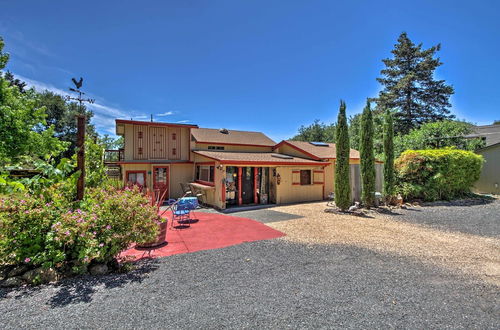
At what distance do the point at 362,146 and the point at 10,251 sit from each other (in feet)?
38.8

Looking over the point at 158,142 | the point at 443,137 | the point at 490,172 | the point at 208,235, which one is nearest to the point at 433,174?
the point at 490,172

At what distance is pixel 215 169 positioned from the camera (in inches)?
441

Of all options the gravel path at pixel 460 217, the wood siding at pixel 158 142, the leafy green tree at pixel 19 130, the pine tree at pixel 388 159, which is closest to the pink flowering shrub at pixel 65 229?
the leafy green tree at pixel 19 130

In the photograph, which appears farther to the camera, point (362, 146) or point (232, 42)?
point (232, 42)

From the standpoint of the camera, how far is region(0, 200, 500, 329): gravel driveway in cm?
278

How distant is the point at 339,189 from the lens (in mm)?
10344

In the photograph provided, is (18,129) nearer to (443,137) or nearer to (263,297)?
(263,297)

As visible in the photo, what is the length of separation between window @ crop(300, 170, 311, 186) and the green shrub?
4823mm

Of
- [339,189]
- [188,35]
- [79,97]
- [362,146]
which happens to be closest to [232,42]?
[188,35]

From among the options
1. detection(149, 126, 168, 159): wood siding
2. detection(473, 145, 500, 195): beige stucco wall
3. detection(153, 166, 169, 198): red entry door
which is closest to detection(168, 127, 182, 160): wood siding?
detection(149, 126, 168, 159): wood siding

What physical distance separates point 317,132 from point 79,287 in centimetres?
4084

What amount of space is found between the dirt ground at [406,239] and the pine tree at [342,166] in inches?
41.4

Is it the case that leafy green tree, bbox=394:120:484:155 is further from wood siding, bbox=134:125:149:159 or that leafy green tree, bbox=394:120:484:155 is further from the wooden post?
the wooden post

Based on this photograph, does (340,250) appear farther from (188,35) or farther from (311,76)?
(311,76)
